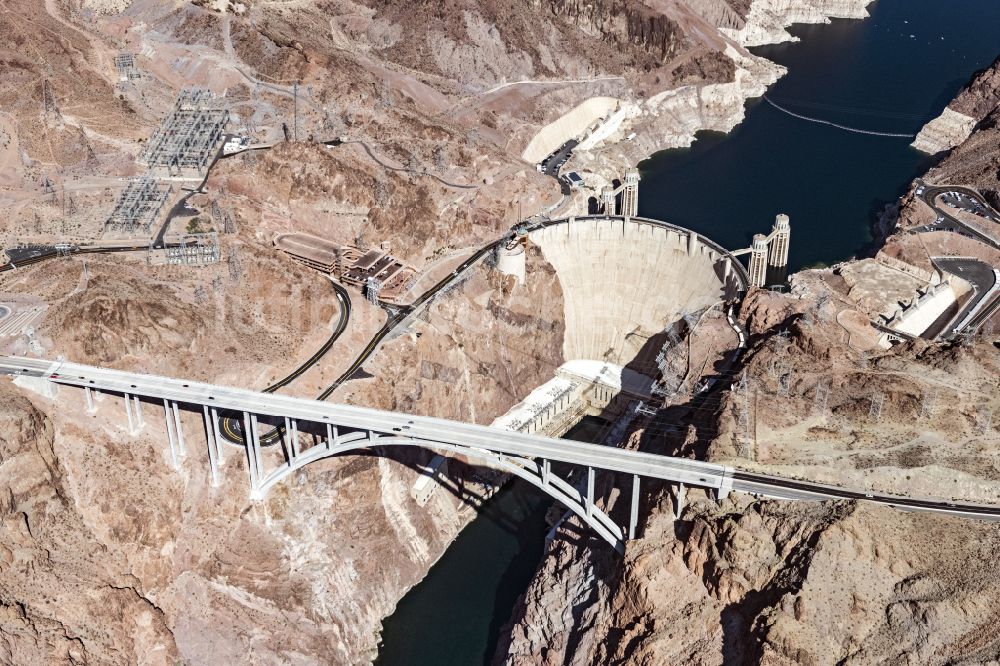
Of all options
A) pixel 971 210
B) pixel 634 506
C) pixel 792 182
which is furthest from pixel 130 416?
pixel 971 210

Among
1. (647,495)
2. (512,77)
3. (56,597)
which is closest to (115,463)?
(56,597)

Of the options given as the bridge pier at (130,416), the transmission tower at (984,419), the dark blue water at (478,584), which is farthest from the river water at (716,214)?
the transmission tower at (984,419)

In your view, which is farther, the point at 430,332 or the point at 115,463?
the point at 430,332

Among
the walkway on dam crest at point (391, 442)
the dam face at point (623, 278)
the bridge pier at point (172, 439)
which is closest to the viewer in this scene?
the walkway on dam crest at point (391, 442)

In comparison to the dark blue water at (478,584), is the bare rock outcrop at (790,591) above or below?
above

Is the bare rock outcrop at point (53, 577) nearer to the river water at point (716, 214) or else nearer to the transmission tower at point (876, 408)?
the river water at point (716, 214)

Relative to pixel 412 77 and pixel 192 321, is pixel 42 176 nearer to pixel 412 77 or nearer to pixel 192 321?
pixel 192 321
